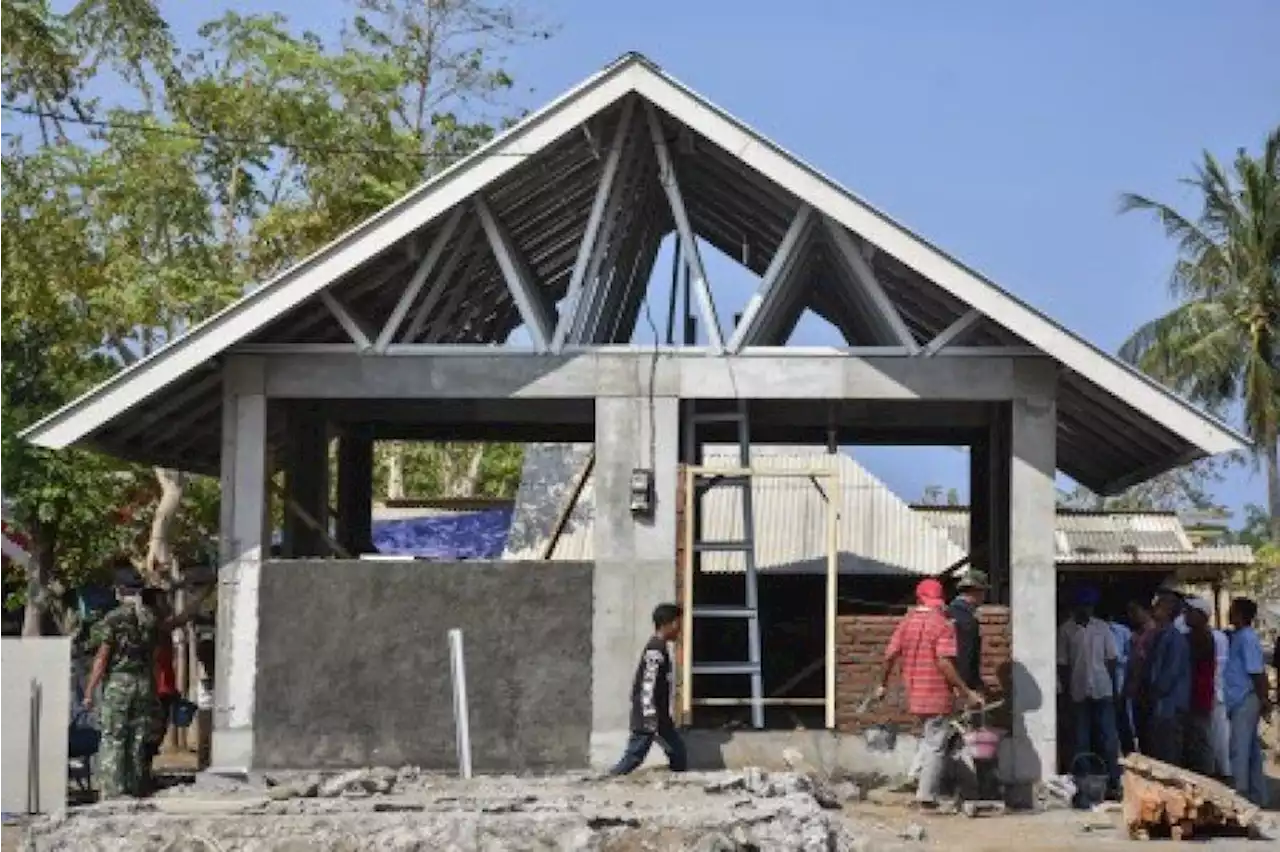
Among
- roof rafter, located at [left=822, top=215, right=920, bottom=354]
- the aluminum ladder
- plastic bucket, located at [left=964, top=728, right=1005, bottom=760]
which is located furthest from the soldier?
plastic bucket, located at [left=964, top=728, right=1005, bottom=760]

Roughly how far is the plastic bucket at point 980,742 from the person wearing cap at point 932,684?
0.16 metres

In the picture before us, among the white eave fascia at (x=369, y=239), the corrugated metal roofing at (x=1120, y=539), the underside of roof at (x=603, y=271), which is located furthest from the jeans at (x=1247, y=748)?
the corrugated metal roofing at (x=1120, y=539)

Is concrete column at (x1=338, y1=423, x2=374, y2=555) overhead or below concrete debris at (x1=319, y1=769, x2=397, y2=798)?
overhead

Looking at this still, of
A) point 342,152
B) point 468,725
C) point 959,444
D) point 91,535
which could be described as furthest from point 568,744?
point 91,535

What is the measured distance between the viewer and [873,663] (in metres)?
15.7

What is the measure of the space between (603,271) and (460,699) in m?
4.46

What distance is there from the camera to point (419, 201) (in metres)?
15.0

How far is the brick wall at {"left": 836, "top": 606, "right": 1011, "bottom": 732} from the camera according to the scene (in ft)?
51.1

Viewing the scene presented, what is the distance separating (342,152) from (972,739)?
11836 millimetres

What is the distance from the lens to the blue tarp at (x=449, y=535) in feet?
88.6

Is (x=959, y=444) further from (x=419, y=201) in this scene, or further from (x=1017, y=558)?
(x=419, y=201)

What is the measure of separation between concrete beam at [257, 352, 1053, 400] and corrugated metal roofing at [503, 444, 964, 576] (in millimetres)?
9678

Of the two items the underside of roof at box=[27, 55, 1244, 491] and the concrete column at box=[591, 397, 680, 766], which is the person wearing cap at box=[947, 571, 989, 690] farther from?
the concrete column at box=[591, 397, 680, 766]

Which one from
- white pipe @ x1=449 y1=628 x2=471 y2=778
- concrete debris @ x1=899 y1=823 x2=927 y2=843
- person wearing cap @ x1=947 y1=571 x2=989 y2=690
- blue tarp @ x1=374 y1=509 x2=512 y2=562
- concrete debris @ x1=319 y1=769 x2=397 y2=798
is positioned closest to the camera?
concrete debris @ x1=319 y1=769 x2=397 y2=798
